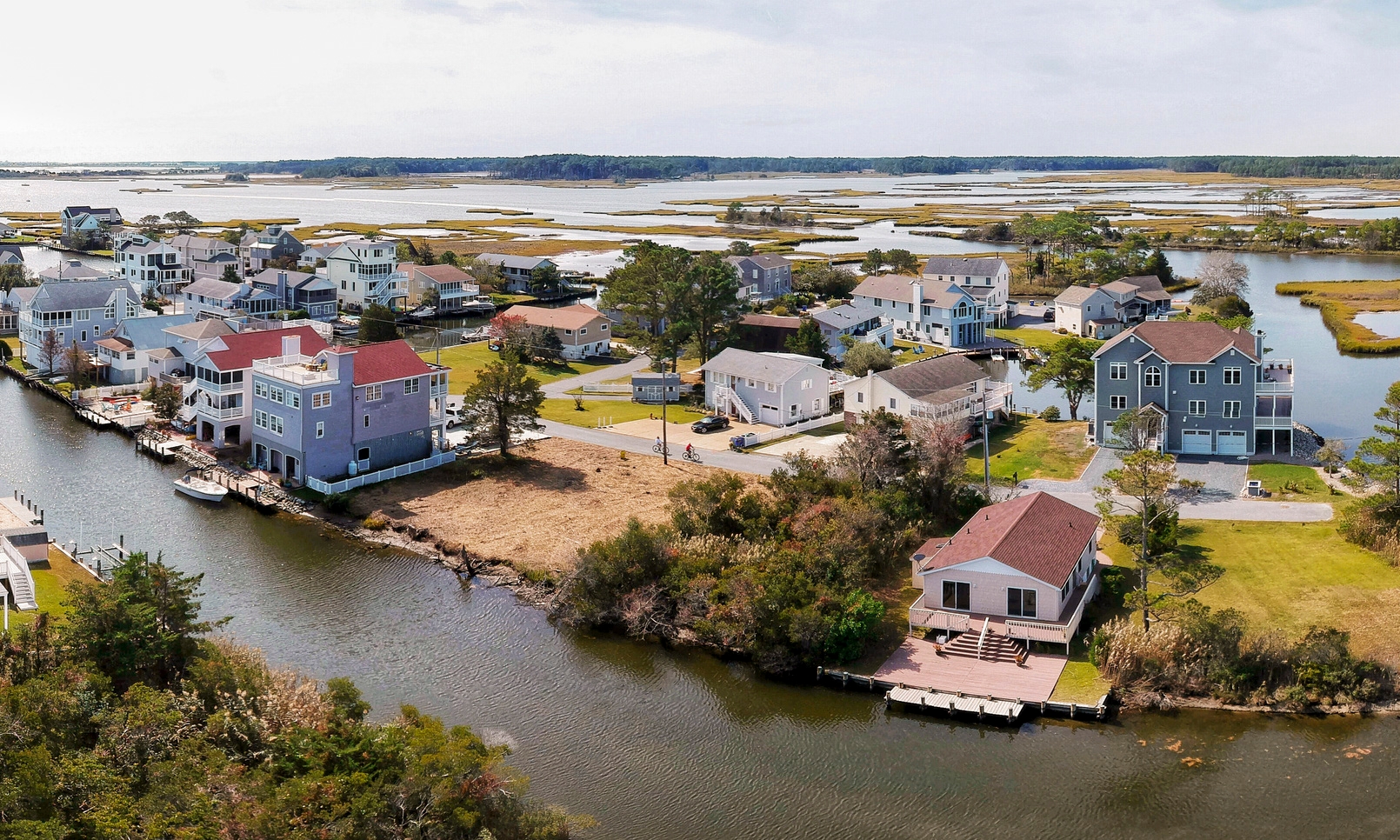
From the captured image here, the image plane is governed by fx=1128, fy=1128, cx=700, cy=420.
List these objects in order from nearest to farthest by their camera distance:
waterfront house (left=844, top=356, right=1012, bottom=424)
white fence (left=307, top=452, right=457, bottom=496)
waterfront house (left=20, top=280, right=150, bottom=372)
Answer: white fence (left=307, top=452, right=457, bottom=496), waterfront house (left=844, top=356, right=1012, bottom=424), waterfront house (left=20, top=280, right=150, bottom=372)

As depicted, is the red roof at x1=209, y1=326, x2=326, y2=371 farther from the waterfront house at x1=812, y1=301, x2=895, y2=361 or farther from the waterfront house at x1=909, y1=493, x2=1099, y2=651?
the waterfront house at x1=909, y1=493, x2=1099, y2=651

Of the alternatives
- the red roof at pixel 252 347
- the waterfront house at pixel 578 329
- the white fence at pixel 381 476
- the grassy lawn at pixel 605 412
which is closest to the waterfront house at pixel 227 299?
the waterfront house at pixel 578 329

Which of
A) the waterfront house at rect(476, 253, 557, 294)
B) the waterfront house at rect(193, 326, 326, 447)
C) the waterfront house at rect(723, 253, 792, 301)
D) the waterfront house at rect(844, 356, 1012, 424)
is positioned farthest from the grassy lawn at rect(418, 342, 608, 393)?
the waterfront house at rect(476, 253, 557, 294)

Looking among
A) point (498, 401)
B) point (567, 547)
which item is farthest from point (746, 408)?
point (567, 547)

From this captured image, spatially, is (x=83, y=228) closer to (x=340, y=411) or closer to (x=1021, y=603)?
(x=340, y=411)

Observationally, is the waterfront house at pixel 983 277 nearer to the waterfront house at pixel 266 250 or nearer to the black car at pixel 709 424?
A: the black car at pixel 709 424

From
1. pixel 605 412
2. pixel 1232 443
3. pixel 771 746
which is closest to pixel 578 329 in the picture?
pixel 605 412
